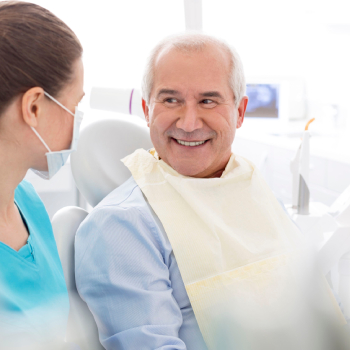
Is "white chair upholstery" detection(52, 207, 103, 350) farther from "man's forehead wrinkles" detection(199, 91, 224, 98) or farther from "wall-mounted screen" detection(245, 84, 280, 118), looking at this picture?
"wall-mounted screen" detection(245, 84, 280, 118)

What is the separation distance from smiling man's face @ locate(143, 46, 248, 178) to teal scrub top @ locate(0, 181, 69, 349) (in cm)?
42

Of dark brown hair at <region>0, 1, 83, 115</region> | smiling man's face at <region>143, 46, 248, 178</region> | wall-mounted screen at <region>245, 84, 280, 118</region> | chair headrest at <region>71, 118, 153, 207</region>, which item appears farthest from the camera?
wall-mounted screen at <region>245, 84, 280, 118</region>

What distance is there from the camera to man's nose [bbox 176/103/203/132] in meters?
1.21

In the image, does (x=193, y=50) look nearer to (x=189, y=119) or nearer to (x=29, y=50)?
(x=189, y=119)

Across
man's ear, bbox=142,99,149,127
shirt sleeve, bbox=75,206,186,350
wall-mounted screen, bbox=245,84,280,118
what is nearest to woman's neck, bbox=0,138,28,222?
shirt sleeve, bbox=75,206,186,350

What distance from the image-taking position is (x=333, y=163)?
242 cm

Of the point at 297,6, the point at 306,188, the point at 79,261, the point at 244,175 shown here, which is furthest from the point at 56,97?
the point at 297,6

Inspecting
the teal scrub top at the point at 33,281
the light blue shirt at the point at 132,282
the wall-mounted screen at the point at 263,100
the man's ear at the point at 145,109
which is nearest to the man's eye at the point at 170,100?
the man's ear at the point at 145,109

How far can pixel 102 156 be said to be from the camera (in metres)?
1.36

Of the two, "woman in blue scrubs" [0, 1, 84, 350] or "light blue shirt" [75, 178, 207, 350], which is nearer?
"woman in blue scrubs" [0, 1, 84, 350]

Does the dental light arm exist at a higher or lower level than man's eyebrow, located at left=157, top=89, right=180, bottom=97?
lower

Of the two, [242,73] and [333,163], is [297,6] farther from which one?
[242,73]

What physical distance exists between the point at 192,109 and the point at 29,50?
57 cm

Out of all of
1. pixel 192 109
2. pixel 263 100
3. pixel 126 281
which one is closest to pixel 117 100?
pixel 192 109
